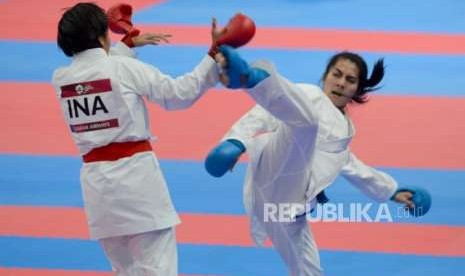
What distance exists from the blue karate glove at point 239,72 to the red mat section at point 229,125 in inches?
129

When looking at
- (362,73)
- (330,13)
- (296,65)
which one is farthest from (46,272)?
(330,13)

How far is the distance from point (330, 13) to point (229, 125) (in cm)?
334

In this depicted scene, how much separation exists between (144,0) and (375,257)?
6515 mm

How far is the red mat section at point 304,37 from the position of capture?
962cm

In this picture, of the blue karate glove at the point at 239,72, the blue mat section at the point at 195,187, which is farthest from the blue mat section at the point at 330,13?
the blue karate glove at the point at 239,72

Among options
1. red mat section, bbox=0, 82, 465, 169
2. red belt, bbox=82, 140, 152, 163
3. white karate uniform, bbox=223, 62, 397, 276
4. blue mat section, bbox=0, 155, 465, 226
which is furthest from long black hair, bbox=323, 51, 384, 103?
red mat section, bbox=0, 82, 465, 169

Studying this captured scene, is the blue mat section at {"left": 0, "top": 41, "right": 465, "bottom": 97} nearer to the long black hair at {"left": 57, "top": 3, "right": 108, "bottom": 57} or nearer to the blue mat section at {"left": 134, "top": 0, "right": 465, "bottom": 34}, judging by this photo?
the blue mat section at {"left": 134, "top": 0, "right": 465, "bottom": 34}

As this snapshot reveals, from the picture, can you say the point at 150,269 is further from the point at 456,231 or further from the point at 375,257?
the point at 456,231

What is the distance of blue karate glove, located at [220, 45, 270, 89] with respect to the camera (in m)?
4.02

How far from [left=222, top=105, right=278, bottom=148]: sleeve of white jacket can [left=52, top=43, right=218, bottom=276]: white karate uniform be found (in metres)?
0.30

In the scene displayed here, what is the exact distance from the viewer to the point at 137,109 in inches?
169

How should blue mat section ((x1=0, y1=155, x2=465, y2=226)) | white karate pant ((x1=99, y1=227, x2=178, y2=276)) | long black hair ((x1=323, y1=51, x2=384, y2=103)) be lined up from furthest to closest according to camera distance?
blue mat section ((x1=0, y1=155, x2=465, y2=226)), long black hair ((x1=323, y1=51, x2=384, y2=103)), white karate pant ((x1=99, y1=227, x2=178, y2=276))

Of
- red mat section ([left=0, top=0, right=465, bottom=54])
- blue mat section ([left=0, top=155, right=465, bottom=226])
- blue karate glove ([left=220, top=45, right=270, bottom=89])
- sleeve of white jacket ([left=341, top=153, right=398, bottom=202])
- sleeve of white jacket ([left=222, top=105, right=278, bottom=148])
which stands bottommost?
blue mat section ([left=0, top=155, right=465, bottom=226])

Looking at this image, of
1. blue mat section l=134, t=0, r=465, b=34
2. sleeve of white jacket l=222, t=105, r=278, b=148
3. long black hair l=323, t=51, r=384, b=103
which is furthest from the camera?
blue mat section l=134, t=0, r=465, b=34
